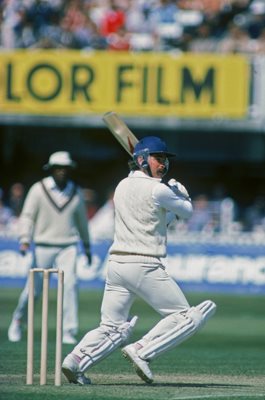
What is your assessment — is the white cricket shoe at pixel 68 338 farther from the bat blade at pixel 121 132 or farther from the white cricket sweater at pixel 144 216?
the white cricket sweater at pixel 144 216

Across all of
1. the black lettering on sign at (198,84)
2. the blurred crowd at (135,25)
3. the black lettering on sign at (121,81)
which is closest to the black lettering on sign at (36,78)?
the blurred crowd at (135,25)

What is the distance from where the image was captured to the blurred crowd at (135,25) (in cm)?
2272

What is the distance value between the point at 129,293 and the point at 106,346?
42cm

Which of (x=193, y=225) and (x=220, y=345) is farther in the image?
(x=193, y=225)

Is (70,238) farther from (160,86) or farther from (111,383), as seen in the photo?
(160,86)

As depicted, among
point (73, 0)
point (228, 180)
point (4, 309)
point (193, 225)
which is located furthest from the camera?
point (228, 180)

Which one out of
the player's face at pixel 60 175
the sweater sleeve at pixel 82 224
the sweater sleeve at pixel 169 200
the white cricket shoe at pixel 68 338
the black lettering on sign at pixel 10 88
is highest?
the black lettering on sign at pixel 10 88

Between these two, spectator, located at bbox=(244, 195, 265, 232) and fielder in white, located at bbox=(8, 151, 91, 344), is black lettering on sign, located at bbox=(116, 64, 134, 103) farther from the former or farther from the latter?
fielder in white, located at bbox=(8, 151, 91, 344)

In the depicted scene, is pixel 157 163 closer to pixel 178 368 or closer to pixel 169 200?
pixel 169 200

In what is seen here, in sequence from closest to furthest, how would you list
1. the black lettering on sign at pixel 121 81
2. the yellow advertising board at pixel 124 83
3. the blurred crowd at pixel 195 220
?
1. the blurred crowd at pixel 195 220
2. the yellow advertising board at pixel 124 83
3. the black lettering on sign at pixel 121 81

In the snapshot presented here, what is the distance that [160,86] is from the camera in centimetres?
2200

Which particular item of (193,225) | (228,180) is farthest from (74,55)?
(228,180)

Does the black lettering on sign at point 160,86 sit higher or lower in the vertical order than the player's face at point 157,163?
higher

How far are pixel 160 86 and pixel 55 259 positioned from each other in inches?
390
